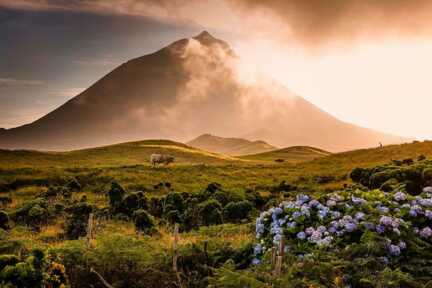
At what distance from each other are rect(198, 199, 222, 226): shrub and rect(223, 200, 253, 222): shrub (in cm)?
48

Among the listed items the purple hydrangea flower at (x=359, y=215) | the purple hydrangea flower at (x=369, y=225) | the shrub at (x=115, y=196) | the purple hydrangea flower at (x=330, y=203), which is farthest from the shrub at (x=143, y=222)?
the purple hydrangea flower at (x=369, y=225)

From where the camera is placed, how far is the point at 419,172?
27562 mm

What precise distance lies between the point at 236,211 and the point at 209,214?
5.74ft

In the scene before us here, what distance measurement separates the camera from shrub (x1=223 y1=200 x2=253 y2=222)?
2577 centimetres

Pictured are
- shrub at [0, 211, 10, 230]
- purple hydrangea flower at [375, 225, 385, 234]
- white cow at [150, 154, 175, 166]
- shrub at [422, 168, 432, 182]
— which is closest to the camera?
purple hydrangea flower at [375, 225, 385, 234]

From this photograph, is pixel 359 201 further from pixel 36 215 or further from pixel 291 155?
pixel 291 155

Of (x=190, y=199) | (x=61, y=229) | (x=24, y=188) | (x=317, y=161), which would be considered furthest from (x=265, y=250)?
(x=317, y=161)

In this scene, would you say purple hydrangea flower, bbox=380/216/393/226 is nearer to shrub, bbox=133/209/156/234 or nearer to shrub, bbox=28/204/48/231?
shrub, bbox=133/209/156/234

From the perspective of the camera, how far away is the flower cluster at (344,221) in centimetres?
1030

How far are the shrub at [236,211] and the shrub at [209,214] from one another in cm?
48

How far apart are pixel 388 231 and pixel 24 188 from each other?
40.4 m

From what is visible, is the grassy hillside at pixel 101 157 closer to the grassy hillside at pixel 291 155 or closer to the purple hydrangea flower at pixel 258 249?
the grassy hillside at pixel 291 155

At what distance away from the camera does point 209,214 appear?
25234mm

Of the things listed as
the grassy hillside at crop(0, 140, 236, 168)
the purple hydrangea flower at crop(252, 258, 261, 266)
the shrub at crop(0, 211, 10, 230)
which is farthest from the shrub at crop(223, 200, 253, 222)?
the grassy hillside at crop(0, 140, 236, 168)
